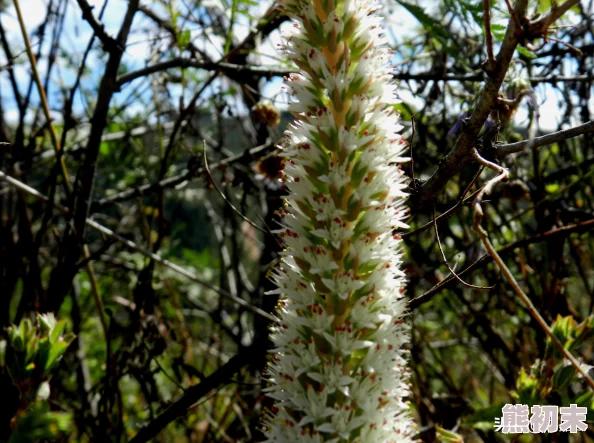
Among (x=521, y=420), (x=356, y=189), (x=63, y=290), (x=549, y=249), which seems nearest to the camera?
(x=356, y=189)

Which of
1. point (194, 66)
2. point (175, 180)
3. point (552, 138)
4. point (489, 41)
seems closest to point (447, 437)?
point (552, 138)

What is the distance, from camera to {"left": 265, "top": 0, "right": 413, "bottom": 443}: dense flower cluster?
4.34ft

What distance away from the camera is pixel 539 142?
57.0 inches

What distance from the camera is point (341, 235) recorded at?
1.32 metres

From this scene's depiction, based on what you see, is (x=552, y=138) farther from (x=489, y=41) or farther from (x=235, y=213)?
(x=235, y=213)

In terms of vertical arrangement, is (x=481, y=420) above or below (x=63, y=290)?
below

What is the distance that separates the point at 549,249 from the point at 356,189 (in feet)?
5.40

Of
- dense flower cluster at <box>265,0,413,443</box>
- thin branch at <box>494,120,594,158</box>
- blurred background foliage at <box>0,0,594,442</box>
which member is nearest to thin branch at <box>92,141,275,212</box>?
blurred background foliage at <box>0,0,594,442</box>

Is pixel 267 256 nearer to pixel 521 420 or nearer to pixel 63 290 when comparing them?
pixel 63 290

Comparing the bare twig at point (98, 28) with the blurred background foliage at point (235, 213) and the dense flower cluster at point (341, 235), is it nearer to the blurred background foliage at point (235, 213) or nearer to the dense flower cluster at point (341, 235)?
the blurred background foliage at point (235, 213)

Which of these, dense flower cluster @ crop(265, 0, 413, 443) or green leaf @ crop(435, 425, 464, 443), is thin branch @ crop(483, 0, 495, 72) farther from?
green leaf @ crop(435, 425, 464, 443)

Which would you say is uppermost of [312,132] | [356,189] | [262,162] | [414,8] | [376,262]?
[414,8]

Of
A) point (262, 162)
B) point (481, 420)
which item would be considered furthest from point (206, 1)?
point (481, 420)

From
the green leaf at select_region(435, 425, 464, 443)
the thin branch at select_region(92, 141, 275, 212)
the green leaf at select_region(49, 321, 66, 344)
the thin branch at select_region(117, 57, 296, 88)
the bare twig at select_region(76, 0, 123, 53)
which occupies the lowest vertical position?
the green leaf at select_region(435, 425, 464, 443)
